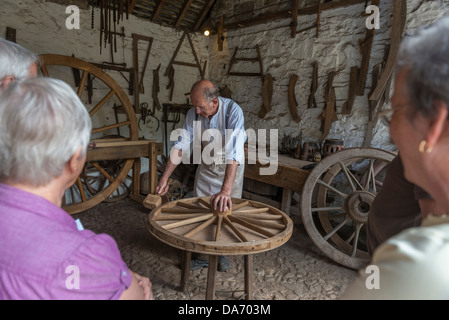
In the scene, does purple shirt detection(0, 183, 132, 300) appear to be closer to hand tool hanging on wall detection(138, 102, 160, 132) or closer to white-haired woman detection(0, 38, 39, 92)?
white-haired woman detection(0, 38, 39, 92)

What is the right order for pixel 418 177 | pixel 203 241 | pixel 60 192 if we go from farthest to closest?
pixel 203 241, pixel 60 192, pixel 418 177

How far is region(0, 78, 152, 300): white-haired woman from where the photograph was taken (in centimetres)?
82

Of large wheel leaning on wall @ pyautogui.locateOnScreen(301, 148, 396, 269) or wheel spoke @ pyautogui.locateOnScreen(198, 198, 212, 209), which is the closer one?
wheel spoke @ pyautogui.locateOnScreen(198, 198, 212, 209)

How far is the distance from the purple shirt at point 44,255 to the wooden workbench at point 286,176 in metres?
2.74

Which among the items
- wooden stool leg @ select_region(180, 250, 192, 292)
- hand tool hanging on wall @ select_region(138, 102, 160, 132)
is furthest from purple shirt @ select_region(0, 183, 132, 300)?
hand tool hanging on wall @ select_region(138, 102, 160, 132)

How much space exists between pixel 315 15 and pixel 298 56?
62cm

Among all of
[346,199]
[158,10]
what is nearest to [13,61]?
[346,199]

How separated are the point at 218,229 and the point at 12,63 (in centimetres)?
141

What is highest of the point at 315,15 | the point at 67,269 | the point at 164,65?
the point at 315,15

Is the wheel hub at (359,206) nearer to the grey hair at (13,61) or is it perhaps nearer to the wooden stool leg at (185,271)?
the wooden stool leg at (185,271)

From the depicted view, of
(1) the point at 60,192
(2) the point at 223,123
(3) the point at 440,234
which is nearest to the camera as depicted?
(3) the point at 440,234

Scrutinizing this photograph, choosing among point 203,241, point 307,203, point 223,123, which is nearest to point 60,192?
point 203,241
